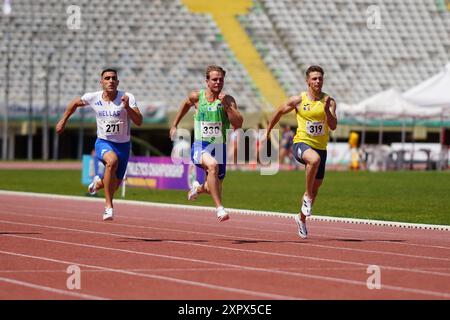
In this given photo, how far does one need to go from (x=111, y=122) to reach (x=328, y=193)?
13866mm

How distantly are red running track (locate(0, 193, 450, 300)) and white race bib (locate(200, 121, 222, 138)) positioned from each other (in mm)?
1241

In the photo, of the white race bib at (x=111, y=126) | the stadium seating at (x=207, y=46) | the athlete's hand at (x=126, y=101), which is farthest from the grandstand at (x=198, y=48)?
the athlete's hand at (x=126, y=101)

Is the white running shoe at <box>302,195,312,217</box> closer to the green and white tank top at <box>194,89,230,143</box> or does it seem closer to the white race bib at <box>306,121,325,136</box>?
the white race bib at <box>306,121,325,136</box>

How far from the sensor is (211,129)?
15.8m

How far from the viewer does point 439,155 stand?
49625mm

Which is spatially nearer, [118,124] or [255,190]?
[118,124]

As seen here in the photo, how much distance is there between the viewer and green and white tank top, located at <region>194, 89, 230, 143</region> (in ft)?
51.5

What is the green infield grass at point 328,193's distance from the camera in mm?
22578

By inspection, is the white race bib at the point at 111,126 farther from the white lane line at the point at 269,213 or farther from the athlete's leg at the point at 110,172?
the white lane line at the point at 269,213

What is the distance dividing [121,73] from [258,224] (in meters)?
43.3

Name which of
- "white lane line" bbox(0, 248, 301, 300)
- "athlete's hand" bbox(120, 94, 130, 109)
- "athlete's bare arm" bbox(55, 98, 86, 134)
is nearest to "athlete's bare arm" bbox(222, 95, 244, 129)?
"athlete's hand" bbox(120, 94, 130, 109)

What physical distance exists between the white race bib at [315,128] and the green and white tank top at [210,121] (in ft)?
3.19
